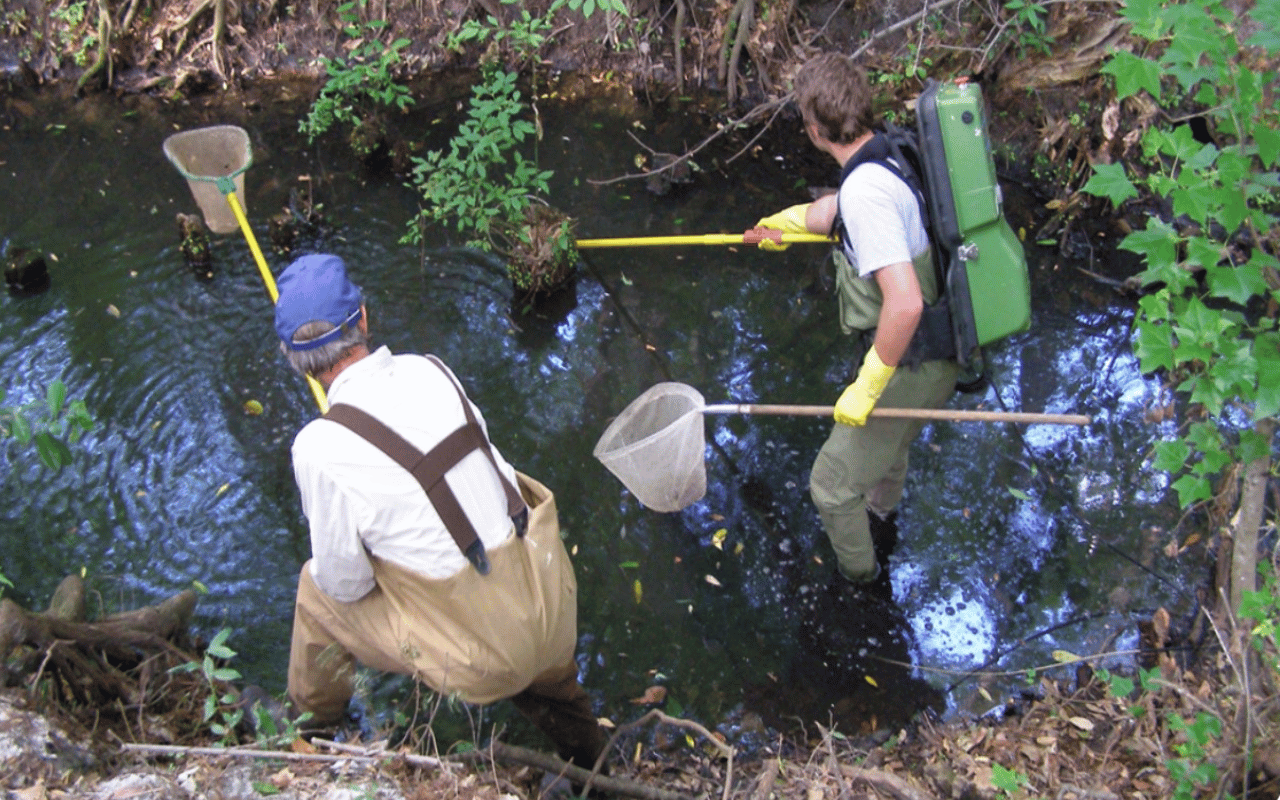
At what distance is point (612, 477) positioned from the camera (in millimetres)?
4770

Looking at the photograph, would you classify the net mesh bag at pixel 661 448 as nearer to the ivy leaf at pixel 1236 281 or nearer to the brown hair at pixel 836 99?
the brown hair at pixel 836 99

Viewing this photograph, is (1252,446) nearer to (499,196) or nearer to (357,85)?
(499,196)

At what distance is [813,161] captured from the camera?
7164 mm

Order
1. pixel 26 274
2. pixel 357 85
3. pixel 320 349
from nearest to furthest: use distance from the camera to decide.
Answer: pixel 320 349, pixel 26 274, pixel 357 85

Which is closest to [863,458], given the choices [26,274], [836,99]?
[836,99]

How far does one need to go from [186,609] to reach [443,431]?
1.99m

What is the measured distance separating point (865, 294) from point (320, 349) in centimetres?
198

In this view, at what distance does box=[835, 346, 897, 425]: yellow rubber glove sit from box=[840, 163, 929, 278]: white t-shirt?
37 cm

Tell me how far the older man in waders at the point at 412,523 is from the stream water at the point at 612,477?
3.97 ft

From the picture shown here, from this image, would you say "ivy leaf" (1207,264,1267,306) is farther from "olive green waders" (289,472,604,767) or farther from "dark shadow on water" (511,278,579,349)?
"dark shadow on water" (511,278,579,349)

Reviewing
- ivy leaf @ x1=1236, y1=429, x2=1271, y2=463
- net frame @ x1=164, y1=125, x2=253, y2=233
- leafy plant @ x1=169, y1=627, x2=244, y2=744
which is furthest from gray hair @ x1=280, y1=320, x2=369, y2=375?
net frame @ x1=164, y1=125, x2=253, y2=233

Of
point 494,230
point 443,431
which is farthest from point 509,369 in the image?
point 443,431

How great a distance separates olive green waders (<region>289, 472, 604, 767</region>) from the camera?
2.64m

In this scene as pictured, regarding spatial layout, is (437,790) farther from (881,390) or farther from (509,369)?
(509,369)
